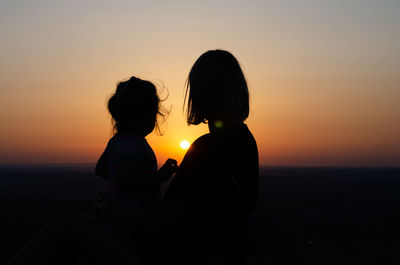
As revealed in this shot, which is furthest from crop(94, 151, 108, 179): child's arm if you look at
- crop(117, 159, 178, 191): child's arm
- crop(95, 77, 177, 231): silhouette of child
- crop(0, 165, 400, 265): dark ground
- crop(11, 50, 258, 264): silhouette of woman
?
crop(0, 165, 400, 265): dark ground

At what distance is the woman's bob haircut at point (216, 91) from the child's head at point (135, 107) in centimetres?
87

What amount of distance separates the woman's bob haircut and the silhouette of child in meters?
0.61

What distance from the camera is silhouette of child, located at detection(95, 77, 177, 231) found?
303 cm

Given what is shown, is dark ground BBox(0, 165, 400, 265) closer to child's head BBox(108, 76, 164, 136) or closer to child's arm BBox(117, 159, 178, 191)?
child's head BBox(108, 76, 164, 136)

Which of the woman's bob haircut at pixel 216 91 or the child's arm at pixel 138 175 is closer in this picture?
the woman's bob haircut at pixel 216 91

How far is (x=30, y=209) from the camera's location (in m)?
34.9

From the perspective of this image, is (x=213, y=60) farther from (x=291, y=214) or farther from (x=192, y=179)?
(x=291, y=214)

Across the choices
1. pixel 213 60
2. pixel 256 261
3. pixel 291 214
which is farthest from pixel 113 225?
pixel 291 214

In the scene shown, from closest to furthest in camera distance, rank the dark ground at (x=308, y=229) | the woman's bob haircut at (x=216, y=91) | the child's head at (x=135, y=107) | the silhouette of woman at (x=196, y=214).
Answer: the silhouette of woman at (x=196, y=214) < the woman's bob haircut at (x=216, y=91) < the child's head at (x=135, y=107) < the dark ground at (x=308, y=229)

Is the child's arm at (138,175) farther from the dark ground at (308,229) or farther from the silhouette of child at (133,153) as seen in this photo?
the dark ground at (308,229)

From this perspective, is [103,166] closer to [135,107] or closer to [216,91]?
[135,107]

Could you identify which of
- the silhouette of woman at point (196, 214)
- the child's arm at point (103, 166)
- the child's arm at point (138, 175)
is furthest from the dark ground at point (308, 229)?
the silhouette of woman at point (196, 214)

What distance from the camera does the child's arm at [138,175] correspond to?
299 cm

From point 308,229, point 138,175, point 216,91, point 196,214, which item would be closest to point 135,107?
point 138,175
